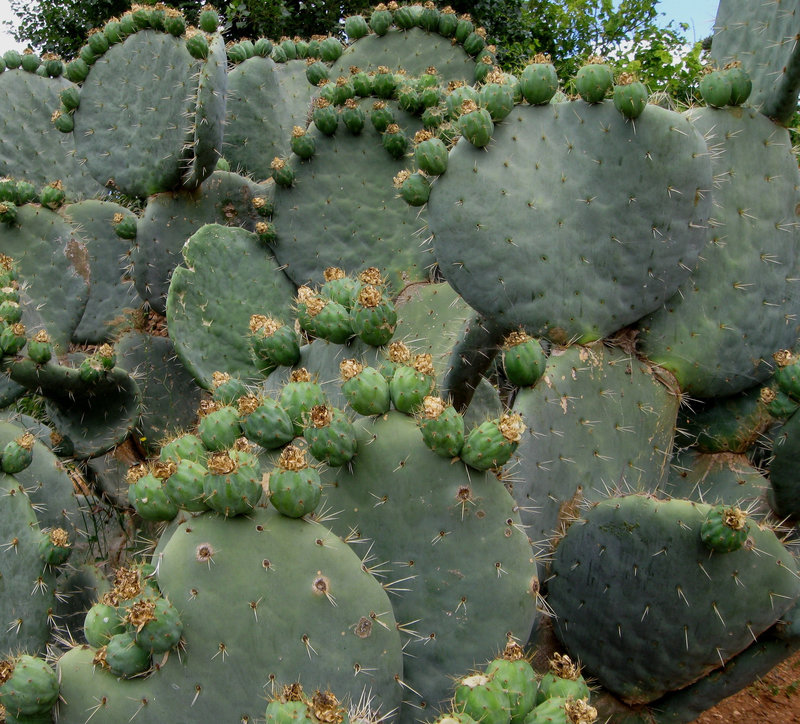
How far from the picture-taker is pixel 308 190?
10.7 feet

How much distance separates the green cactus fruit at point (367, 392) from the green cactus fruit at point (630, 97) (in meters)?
1.09

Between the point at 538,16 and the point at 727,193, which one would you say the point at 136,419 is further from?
the point at 538,16

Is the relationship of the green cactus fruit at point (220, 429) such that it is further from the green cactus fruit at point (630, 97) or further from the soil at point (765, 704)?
the soil at point (765, 704)

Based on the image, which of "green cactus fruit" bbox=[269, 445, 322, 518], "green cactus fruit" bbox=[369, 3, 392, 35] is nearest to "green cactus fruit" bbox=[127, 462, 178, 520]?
"green cactus fruit" bbox=[269, 445, 322, 518]

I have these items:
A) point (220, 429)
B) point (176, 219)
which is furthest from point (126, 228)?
point (220, 429)

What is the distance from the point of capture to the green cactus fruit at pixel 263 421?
1604 mm

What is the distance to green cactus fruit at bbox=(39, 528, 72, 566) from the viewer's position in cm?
204

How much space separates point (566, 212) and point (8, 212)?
98.7 inches

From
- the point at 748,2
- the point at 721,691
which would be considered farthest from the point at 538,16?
the point at 721,691

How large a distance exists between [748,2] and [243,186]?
2.29 metres

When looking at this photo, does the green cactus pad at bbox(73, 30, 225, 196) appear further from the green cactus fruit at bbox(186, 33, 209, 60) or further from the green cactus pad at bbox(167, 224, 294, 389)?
the green cactus pad at bbox(167, 224, 294, 389)

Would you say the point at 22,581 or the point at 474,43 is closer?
the point at 22,581

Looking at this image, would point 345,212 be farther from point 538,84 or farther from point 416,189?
point 538,84

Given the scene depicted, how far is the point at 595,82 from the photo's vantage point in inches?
82.8
